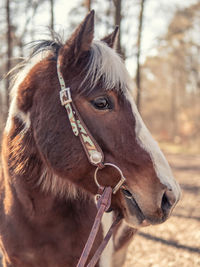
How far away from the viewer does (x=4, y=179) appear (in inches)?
95.3

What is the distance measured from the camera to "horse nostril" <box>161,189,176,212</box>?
1.72 meters

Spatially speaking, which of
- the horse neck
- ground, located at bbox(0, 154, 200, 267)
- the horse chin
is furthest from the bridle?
ground, located at bbox(0, 154, 200, 267)

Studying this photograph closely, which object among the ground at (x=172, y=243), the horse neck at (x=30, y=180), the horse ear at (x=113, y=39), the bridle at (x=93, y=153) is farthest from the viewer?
the ground at (x=172, y=243)

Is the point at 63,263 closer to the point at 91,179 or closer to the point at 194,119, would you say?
the point at 91,179

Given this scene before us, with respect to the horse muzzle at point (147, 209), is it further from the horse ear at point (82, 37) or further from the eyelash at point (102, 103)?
the horse ear at point (82, 37)

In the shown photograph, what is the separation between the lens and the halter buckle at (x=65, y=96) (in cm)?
→ 189

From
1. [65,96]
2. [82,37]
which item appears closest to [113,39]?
[82,37]

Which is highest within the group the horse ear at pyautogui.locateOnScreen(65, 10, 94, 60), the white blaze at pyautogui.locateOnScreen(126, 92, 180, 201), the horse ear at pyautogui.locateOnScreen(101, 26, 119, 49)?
the horse ear at pyautogui.locateOnScreen(65, 10, 94, 60)

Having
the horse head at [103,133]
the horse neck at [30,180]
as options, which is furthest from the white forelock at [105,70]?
the horse neck at [30,180]

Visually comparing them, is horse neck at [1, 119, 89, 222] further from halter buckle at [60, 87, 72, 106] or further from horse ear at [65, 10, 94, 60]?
horse ear at [65, 10, 94, 60]

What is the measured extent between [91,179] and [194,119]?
2802 centimetres

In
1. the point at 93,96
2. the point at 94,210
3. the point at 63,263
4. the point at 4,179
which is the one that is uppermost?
the point at 93,96

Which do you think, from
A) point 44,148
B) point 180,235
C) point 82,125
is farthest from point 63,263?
point 180,235

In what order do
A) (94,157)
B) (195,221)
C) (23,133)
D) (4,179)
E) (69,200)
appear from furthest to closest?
(195,221), (4,179), (69,200), (23,133), (94,157)
